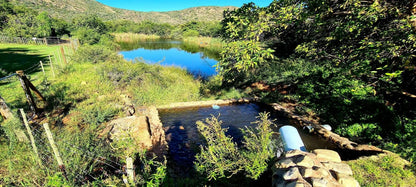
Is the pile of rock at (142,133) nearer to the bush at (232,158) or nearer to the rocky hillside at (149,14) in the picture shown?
the bush at (232,158)

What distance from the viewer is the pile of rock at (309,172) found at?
82.5 inches

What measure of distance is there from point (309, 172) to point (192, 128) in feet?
13.0

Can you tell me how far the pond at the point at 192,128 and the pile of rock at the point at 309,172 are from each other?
206 centimetres

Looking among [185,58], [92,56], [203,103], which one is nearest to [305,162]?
[203,103]

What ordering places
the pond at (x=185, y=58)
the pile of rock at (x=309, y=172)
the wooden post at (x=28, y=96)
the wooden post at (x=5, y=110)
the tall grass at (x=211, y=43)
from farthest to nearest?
the tall grass at (x=211, y=43)
the pond at (x=185, y=58)
the wooden post at (x=28, y=96)
the wooden post at (x=5, y=110)
the pile of rock at (x=309, y=172)

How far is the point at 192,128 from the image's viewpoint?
575 cm

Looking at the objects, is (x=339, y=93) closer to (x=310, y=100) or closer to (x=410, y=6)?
(x=310, y=100)

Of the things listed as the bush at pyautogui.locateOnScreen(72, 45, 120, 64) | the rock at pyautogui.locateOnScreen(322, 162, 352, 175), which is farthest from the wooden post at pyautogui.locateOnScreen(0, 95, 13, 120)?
the bush at pyautogui.locateOnScreen(72, 45, 120, 64)

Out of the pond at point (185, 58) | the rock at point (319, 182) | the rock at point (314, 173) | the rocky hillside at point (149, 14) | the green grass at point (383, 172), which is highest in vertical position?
the rocky hillside at point (149, 14)

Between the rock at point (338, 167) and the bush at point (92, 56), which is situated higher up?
the rock at point (338, 167)

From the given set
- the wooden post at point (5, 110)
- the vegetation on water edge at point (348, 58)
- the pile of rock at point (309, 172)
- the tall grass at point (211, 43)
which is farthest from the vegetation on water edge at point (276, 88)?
the tall grass at point (211, 43)

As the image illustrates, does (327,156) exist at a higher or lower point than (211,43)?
lower

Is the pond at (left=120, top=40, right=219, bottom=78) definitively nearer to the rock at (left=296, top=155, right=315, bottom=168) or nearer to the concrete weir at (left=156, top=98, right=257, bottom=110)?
the concrete weir at (left=156, top=98, right=257, bottom=110)

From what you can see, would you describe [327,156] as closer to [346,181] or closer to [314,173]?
[346,181]
